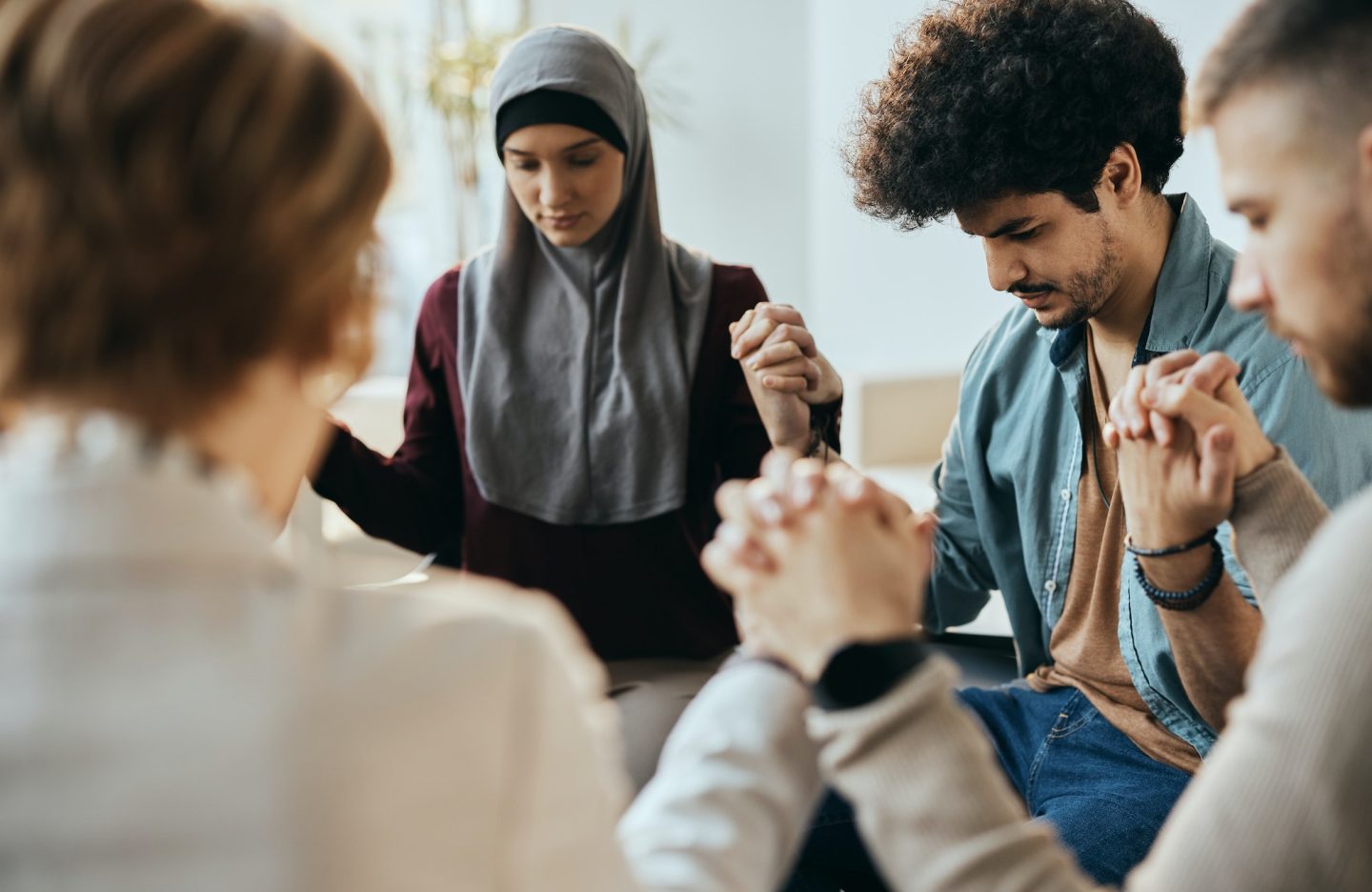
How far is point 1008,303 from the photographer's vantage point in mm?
3695

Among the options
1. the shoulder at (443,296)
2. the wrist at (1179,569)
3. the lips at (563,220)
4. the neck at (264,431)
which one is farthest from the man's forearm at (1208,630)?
the shoulder at (443,296)

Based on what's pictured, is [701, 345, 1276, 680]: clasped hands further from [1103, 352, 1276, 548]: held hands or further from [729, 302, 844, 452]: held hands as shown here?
[729, 302, 844, 452]: held hands

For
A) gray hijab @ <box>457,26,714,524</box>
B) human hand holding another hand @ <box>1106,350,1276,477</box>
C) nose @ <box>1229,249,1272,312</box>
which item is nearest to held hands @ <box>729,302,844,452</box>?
gray hijab @ <box>457,26,714,524</box>

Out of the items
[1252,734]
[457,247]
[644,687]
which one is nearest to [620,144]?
[644,687]

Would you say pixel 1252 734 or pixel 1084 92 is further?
pixel 1084 92

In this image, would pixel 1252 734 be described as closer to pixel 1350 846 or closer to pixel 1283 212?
pixel 1350 846

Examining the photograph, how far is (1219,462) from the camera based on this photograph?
1.09 metres

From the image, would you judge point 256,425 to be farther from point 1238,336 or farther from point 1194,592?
point 1238,336

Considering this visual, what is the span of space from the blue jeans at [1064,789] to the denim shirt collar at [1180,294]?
0.43 metres

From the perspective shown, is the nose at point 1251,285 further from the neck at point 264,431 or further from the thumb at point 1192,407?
the neck at point 264,431

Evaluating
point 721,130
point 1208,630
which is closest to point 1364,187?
point 1208,630

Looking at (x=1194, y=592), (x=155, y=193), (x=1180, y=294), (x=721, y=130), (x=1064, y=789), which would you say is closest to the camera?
(x=155, y=193)

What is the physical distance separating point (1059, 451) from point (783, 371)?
1.22ft

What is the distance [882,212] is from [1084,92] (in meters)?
0.30
